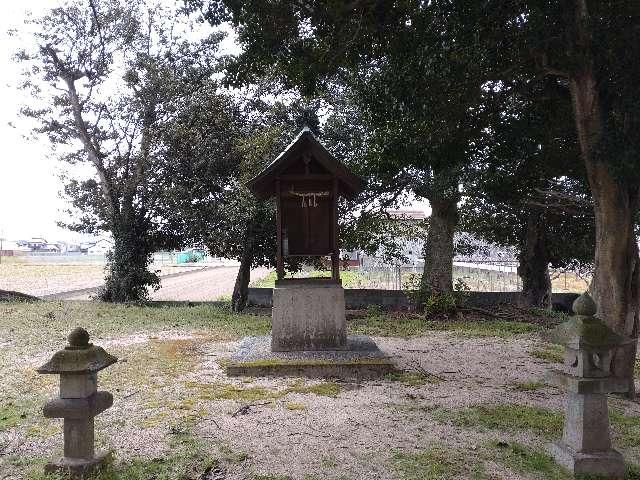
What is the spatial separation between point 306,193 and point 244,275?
29.4 feet

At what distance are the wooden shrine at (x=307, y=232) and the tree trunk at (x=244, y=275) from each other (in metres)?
6.74

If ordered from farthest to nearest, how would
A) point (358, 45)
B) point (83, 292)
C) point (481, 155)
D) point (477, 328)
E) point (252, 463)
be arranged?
point (83, 292) < point (477, 328) < point (481, 155) < point (358, 45) < point (252, 463)

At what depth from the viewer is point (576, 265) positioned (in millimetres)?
19703

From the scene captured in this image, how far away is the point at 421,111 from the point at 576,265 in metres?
15.3

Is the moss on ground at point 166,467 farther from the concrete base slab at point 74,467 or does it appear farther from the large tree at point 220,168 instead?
the large tree at point 220,168

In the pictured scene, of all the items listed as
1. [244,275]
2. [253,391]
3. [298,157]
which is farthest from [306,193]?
[244,275]

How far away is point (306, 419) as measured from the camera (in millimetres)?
5746

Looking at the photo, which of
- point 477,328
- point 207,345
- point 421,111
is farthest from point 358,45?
point 477,328

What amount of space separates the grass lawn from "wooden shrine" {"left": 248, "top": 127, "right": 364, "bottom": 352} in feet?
4.31

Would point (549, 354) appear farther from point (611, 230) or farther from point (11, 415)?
point (11, 415)

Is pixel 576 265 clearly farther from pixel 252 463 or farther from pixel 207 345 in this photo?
pixel 252 463

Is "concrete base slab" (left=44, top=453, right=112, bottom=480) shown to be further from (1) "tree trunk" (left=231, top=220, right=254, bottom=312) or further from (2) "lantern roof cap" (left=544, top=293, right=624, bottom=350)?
(1) "tree trunk" (left=231, top=220, right=254, bottom=312)

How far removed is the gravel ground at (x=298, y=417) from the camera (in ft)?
15.1

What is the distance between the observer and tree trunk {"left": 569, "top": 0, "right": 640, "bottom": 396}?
655 centimetres
